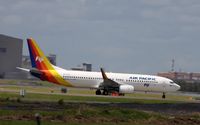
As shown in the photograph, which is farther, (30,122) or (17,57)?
(17,57)

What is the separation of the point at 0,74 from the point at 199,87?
61.1 m

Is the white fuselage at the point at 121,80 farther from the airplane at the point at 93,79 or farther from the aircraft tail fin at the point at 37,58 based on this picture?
the aircraft tail fin at the point at 37,58

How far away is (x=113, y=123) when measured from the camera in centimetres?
2822

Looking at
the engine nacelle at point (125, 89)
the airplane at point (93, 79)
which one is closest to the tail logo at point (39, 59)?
the airplane at point (93, 79)

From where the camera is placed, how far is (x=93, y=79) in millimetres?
76938

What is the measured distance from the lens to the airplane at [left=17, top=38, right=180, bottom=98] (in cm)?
7556

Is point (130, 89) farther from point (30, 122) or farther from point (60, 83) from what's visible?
point (30, 122)

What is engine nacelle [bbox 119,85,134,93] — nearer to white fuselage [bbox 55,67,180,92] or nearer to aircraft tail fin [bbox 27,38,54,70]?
white fuselage [bbox 55,67,180,92]

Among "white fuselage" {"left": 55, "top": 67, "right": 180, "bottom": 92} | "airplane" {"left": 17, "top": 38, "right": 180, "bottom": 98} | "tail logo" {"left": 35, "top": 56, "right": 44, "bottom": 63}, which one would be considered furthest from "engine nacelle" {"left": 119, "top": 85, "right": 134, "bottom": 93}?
"tail logo" {"left": 35, "top": 56, "right": 44, "bottom": 63}

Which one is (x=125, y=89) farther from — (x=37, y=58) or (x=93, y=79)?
(x=37, y=58)

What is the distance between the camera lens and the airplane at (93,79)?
75.6m

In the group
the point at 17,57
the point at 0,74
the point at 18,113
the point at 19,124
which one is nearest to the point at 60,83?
the point at 18,113

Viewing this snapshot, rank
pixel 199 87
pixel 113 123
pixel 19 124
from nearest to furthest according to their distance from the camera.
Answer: pixel 19 124 → pixel 113 123 → pixel 199 87

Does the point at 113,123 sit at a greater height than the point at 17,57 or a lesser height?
lesser
